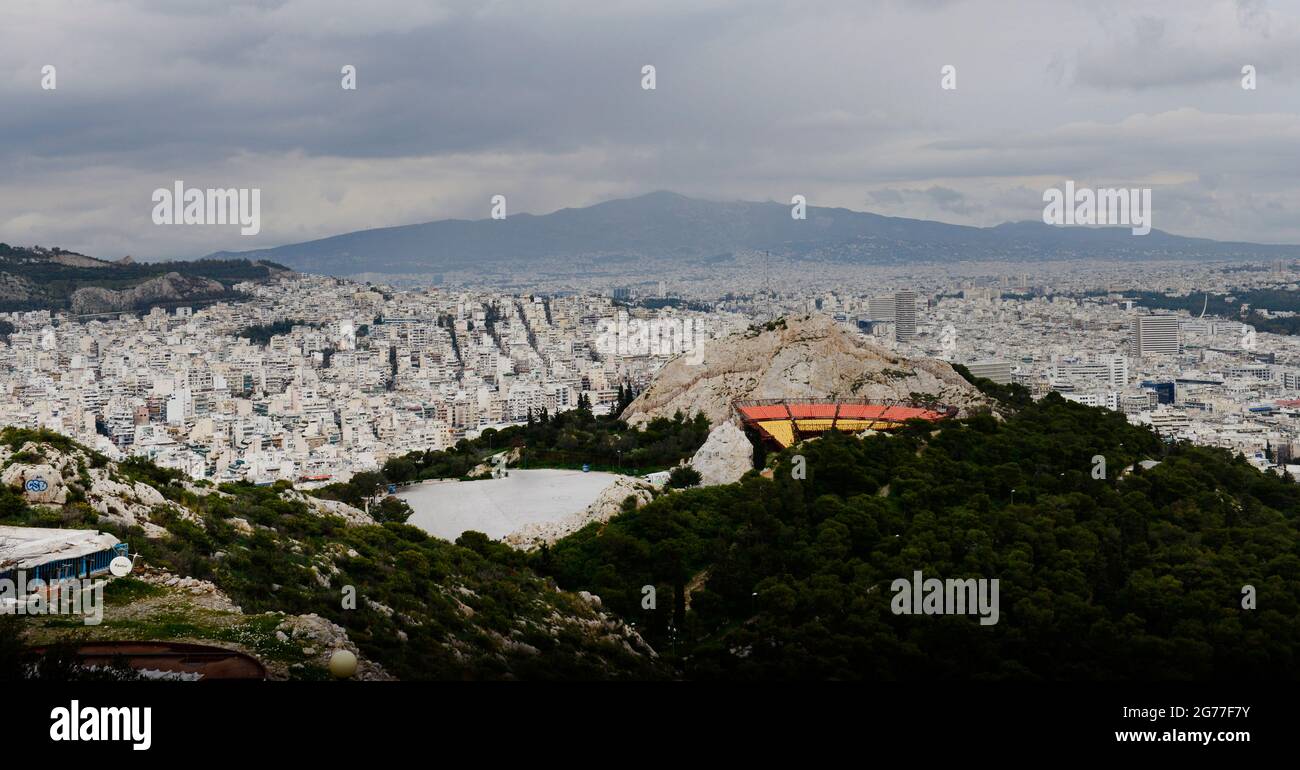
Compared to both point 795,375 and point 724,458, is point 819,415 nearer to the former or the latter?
point 795,375

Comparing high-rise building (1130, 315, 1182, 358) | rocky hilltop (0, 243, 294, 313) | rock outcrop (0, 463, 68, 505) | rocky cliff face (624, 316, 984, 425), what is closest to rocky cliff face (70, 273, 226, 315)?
rocky hilltop (0, 243, 294, 313)

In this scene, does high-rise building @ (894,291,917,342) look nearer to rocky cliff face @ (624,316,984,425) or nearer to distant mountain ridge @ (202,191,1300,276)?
Result: distant mountain ridge @ (202,191,1300,276)

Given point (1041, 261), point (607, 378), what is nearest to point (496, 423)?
point (607, 378)

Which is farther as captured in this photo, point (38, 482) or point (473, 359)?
point (473, 359)

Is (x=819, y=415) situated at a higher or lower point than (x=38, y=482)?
lower

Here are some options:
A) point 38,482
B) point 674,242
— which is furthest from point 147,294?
point 38,482
